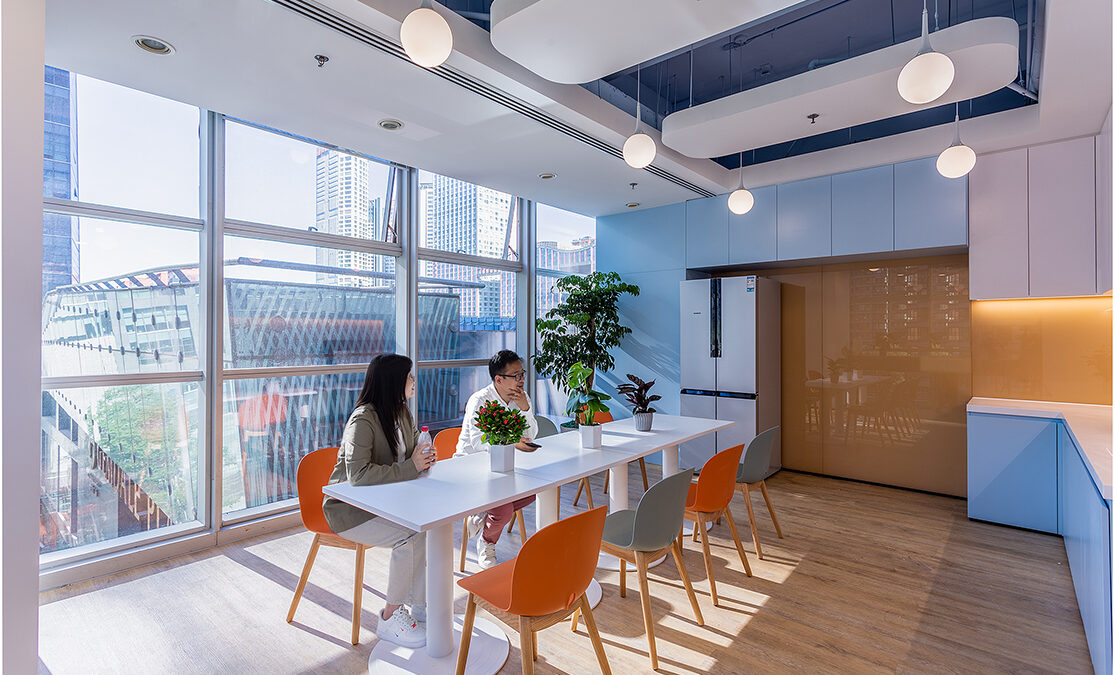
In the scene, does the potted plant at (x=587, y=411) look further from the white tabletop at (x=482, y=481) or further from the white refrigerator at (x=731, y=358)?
the white refrigerator at (x=731, y=358)

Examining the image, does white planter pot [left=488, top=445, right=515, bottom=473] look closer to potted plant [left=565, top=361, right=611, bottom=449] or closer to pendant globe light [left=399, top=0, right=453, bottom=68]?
potted plant [left=565, top=361, right=611, bottom=449]

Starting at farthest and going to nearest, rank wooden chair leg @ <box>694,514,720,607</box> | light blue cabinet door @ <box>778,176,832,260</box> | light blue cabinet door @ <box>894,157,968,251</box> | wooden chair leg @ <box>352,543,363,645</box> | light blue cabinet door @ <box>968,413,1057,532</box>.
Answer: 1. light blue cabinet door @ <box>778,176,832,260</box>
2. light blue cabinet door @ <box>894,157,968,251</box>
3. light blue cabinet door @ <box>968,413,1057,532</box>
4. wooden chair leg @ <box>694,514,720,607</box>
5. wooden chair leg @ <box>352,543,363,645</box>

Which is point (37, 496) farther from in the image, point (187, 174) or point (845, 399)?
point (845, 399)

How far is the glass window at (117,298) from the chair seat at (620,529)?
3.18 meters

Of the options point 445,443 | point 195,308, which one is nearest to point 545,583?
point 445,443

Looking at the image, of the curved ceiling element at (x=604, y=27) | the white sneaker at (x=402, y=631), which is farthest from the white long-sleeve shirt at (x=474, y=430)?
the curved ceiling element at (x=604, y=27)

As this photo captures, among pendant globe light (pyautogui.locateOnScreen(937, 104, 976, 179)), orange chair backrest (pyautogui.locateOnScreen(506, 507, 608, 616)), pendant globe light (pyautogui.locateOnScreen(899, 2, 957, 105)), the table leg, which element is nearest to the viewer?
orange chair backrest (pyautogui.locateOnScreen(506, 507, 608, 616))

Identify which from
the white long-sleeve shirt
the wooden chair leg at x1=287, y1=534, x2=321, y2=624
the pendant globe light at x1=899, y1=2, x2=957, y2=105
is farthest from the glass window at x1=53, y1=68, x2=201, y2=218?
the pendant globe light at x1=899, y1=2, x2=957, y2=105

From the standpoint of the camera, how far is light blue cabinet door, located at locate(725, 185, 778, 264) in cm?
530

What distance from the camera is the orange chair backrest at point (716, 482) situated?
3.06m

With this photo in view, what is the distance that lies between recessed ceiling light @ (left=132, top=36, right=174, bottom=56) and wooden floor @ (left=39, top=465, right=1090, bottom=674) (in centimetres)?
296

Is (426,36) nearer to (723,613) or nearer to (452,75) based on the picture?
(452,75)

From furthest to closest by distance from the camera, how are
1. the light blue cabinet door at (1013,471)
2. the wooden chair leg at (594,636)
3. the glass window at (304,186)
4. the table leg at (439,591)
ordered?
the glass window at (304,186), the light blue cabinet door at (1013,471), the table leg at (439,591), the wooden chair leg at (594,636)

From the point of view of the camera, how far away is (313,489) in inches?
112
